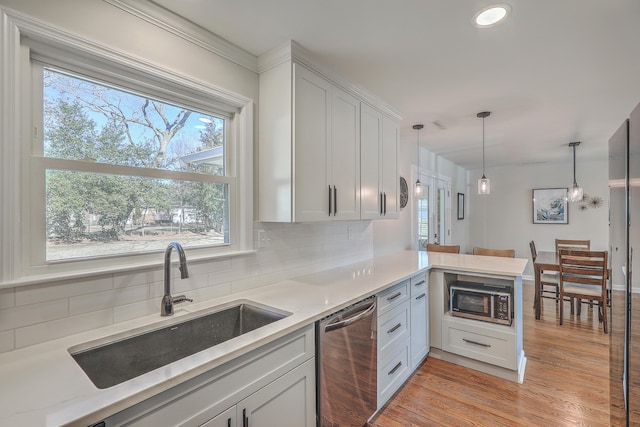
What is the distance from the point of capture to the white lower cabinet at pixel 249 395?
0.95m

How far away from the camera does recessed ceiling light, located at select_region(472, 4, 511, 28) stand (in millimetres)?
1490

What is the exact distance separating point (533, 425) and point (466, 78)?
2.41 meters

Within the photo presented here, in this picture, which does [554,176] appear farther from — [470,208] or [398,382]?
[398,382]

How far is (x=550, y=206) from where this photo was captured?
597cm

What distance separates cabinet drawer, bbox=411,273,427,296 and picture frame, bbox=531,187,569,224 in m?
4.82

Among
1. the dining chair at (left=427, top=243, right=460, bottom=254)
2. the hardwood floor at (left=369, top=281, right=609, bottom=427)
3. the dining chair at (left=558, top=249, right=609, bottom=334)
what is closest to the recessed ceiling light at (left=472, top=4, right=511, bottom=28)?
the hardwood floor at (left=369, top=281, right=609, bottom=427)

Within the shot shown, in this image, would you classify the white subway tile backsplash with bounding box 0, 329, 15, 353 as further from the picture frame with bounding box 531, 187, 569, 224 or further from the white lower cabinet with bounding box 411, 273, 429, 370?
the picture frame with bounding box 531, 187, 569, 224

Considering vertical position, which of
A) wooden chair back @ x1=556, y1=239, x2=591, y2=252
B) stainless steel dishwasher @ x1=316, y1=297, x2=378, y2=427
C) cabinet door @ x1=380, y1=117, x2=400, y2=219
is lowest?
stainless steel dishwasher @ x1=316, y1=297, x2=378, y2=427

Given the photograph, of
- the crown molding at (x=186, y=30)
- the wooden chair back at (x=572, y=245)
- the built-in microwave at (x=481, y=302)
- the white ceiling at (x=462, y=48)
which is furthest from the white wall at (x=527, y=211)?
the crown molding at (x=186, y=30)

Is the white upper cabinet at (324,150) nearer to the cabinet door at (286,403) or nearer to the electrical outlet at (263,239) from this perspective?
the electrical outlet at (263,239)

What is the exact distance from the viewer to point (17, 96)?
1143mm

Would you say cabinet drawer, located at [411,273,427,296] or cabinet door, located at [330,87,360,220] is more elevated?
cabinet door, located at [330,87,360,220]

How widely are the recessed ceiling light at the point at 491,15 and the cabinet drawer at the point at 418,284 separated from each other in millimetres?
1788

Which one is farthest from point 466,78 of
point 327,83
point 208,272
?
point 208,272
